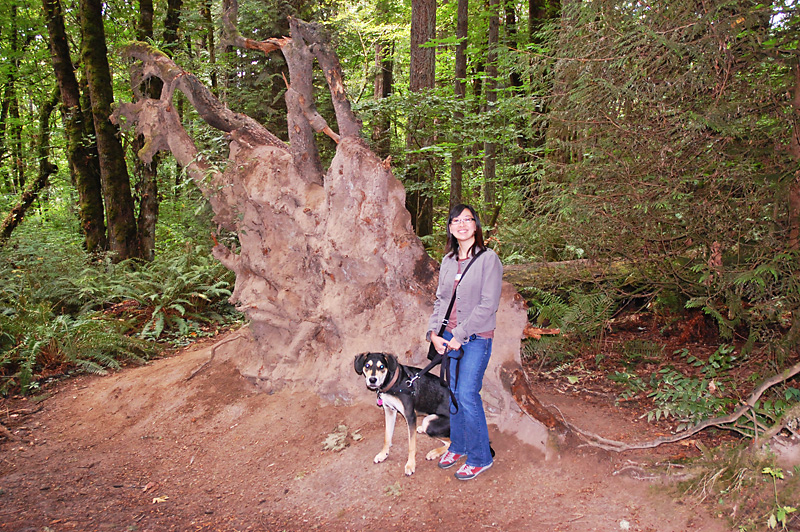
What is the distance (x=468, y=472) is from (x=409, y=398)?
843 mm

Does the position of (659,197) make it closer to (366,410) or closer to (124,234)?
(366,410)

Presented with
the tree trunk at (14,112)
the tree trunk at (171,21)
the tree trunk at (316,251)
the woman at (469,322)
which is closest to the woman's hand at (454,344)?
the woman at (469,322)

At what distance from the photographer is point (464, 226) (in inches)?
167

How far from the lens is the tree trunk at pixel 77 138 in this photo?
1290 cm

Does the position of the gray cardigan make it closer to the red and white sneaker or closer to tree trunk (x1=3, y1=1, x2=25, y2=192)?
the red and white sneaker

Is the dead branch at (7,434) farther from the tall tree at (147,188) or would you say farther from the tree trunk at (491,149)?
the tree trunk at (491,149)

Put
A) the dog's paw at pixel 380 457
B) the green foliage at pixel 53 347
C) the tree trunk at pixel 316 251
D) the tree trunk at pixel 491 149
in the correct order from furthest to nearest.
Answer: the tree trunk at pixel 491 149, the green foliage at pixel 53 347, the tree trunk at pixel 316 251, the dog's paw at pixel 380 457

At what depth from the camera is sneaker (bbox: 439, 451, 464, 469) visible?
15.4 ft

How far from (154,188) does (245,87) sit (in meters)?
3.54

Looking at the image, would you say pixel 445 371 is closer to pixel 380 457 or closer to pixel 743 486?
pixel 380 457

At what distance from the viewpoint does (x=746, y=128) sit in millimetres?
4645

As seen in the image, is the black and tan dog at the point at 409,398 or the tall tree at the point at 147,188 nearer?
the black and tan dog at the point at 409,398

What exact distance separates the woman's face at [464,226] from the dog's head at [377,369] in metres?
1.33

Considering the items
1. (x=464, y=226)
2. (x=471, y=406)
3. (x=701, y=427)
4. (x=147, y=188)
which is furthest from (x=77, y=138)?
(x=701, y=427)
